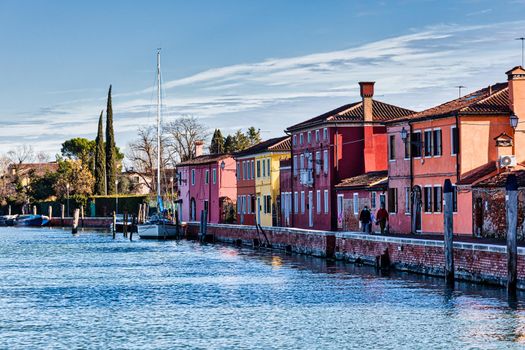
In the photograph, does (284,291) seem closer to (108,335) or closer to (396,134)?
(108,335)

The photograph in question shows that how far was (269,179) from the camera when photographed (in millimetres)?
88438

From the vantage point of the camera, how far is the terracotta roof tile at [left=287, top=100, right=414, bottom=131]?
73.1m

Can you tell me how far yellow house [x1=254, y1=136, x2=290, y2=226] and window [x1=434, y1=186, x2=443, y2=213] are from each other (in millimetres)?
29487

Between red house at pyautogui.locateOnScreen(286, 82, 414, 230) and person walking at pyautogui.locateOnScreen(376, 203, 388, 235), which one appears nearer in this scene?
person walking at pyautogui.locateOnScreen(376, 203, 388, 235)

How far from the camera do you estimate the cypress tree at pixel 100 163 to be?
13525cm

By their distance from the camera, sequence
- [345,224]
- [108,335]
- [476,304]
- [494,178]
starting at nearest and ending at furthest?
[108,335]
[476,304]
[494,178]
[345,224]

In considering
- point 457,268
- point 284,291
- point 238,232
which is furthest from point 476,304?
point 238,232

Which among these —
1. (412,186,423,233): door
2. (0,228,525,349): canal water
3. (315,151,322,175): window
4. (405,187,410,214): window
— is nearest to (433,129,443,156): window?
(412,186,423,233): door

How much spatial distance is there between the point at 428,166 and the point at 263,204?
32407mm

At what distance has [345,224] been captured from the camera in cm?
7019

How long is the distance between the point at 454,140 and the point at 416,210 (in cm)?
520

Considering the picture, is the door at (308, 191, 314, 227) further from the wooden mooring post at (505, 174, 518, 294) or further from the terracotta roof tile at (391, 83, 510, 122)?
the wooden mooring post at (505, 174, 518, 294)

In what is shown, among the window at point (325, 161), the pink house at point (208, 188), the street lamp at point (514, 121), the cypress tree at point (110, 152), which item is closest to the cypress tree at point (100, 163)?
the cypress tree at point (110, 152)

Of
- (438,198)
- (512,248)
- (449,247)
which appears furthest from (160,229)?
(512,248)
